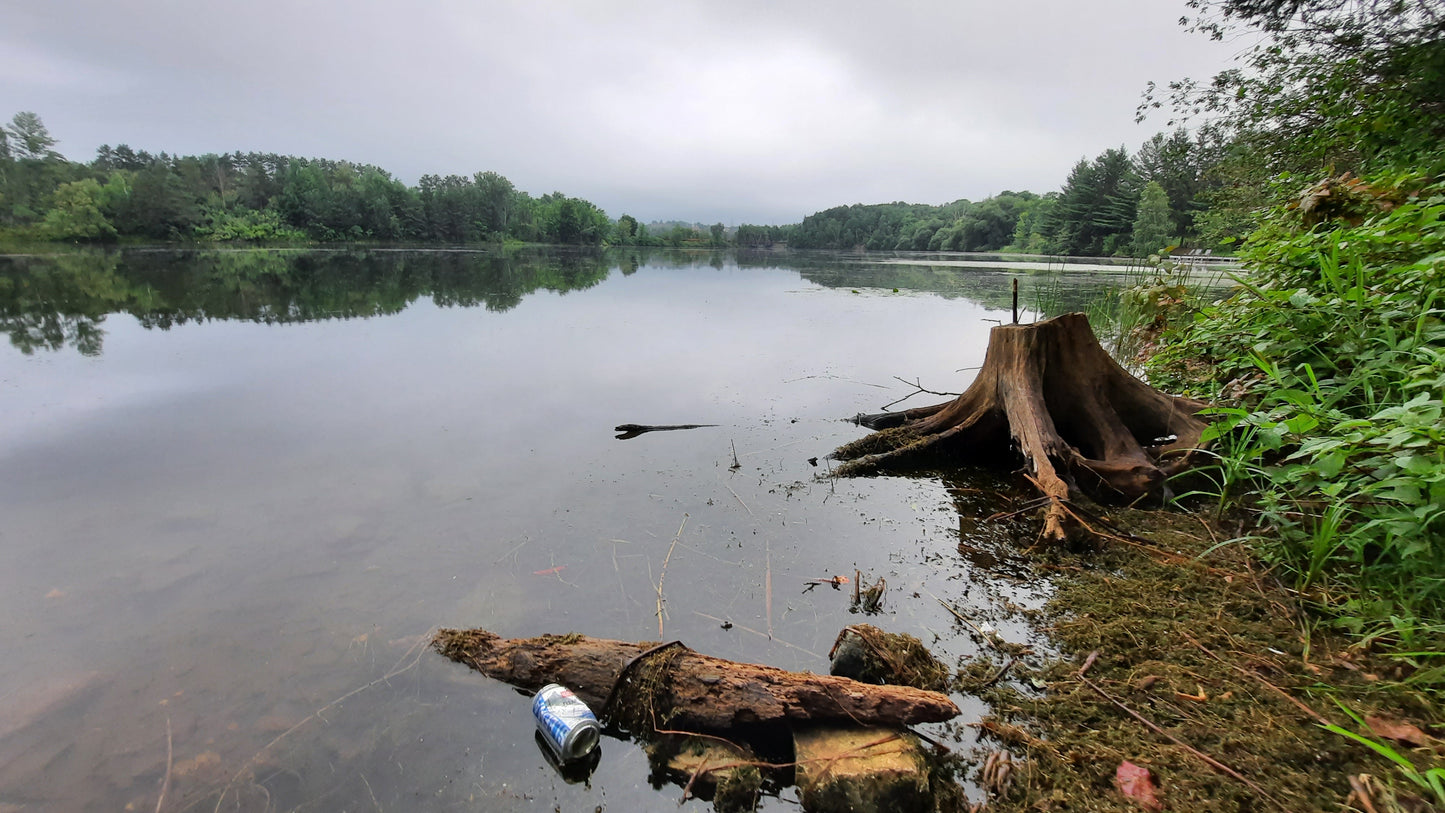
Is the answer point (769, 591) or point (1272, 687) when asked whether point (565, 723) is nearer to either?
point (769, 591)

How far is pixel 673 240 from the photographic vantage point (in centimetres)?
11281

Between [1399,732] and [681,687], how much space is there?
2.31 metres

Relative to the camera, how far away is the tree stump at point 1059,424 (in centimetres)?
413

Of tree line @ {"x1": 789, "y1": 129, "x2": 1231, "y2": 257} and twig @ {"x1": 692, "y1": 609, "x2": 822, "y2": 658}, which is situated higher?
tree line @ {"x1": 789, "y1": 129, "x2": 1231, "y2": 257}

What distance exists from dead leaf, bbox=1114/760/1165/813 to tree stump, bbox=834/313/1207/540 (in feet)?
7.38

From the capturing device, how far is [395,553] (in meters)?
3.58

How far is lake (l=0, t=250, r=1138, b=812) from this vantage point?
2.18m

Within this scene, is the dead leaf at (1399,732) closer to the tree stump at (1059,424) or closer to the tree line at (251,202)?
the tree stump at (1059,424)

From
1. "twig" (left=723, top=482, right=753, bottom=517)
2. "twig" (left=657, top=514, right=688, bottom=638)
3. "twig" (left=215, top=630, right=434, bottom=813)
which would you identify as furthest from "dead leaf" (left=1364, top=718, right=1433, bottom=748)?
"twig" (left=215, top=630, right=434, bottom=813)

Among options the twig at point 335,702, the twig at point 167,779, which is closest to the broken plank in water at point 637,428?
the twig at point 335,702

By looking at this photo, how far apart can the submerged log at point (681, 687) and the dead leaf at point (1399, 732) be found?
123 cm

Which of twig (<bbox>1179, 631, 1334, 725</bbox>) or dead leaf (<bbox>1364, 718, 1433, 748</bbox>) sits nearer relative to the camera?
dead leaf (<bbox>1364, 718, 1433, 748</bbox>)

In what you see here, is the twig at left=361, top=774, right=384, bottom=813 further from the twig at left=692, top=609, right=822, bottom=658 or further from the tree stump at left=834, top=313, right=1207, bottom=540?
the tree stump at left=834, top=313, right=1207, bottom=540

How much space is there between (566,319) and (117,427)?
8.33 meters
